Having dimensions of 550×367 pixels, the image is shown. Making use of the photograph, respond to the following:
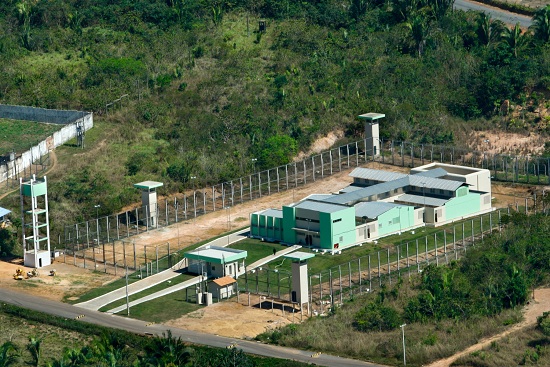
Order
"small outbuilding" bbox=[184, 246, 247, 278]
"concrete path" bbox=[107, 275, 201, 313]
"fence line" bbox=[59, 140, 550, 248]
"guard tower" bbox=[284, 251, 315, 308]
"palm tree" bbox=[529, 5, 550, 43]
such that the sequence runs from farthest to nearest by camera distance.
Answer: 1. "palm tree" bbox=[529, 5, 550, 43]
2. "fence line" bbox=[59, 140, 550, 248]
3. "small outbuilding" bbox=[184, 246, 247, 278]
4. "concrete path" bbox=[107, 275, 201, 313]
5. "guard tower" bbox=[284, 251, 315, 308]

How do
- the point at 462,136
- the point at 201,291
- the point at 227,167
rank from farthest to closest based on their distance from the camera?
the point at 462,136 < the point at 227,167 < the point at 201,291

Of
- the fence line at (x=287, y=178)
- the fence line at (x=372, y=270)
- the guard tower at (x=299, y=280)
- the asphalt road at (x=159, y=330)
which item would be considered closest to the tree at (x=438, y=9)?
the fence line at (x=287, y=178)

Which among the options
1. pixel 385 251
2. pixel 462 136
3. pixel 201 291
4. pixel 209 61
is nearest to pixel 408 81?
pixel 462 136

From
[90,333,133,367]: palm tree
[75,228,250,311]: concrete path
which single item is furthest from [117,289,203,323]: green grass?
[90,333,133,367]: palm tree

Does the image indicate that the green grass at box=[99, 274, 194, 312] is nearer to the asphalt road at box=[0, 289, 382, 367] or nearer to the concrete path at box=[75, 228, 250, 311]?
the concrete path at box=[75, 228, 250, 311]

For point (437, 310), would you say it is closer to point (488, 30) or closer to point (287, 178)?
point (287, 178)

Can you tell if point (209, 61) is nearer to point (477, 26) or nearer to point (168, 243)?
point (477, 26)
